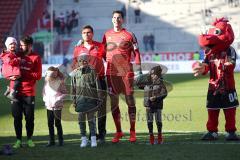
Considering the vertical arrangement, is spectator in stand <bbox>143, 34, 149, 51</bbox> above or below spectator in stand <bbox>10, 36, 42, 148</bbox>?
above

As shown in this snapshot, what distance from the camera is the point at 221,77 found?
39.3 ft

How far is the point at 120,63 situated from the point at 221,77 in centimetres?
166

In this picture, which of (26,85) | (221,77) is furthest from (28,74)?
(221,77)

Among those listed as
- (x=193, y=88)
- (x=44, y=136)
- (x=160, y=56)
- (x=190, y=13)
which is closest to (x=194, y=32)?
(x=190, y=13)

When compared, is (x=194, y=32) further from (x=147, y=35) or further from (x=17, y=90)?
(x=17, y=90)

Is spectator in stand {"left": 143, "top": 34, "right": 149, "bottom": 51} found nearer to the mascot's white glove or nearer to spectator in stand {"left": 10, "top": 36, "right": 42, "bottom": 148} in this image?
spectator in stand {"left": 10, "top": 36, "right": 42, "bottom": 148}

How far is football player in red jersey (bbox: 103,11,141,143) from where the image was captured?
39.8ft

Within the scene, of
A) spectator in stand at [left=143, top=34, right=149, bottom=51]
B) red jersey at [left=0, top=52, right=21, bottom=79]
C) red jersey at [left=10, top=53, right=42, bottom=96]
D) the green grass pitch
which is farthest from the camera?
spectator in stand at [left=143, top=34, right=149, bottom=51]

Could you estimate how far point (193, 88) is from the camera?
24.9 m

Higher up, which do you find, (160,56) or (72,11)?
(72,11)

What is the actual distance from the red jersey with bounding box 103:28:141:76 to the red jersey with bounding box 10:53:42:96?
118 cm

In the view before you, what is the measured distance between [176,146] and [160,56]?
28692mm

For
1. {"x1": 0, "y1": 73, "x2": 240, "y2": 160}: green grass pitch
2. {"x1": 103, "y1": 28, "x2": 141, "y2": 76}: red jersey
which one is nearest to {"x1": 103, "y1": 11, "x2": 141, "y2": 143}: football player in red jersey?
{"x1": 103, "y1": 28, "x2": 141, "y2": 76}: red jersey

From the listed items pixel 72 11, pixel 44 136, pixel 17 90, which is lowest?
pixel 44 136
